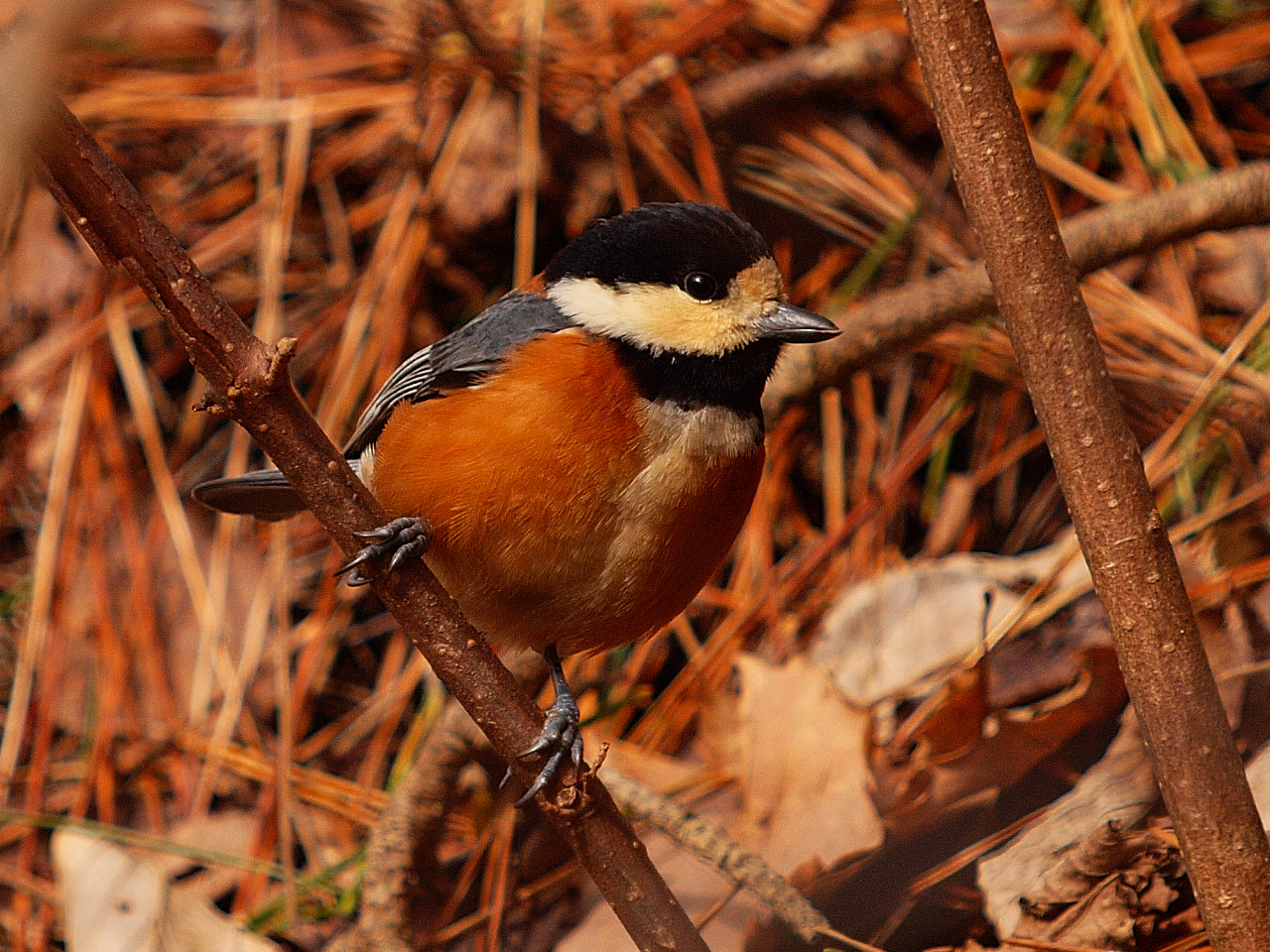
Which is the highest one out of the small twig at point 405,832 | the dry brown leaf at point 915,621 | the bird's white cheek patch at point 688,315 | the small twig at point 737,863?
the bird's white cheek patch at point 688,315

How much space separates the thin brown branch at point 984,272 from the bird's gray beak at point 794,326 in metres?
0.82

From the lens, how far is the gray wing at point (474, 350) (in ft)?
7.58

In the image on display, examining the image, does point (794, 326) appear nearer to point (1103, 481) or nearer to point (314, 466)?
point (1103, 481)

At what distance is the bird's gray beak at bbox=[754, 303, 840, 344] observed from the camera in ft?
7.22

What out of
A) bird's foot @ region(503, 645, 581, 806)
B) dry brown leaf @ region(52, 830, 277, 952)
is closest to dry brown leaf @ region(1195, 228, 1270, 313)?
bird's foot @ region(503, 645, 581, 806)

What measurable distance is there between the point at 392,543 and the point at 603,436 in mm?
416

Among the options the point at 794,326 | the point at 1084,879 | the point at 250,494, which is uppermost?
the point at 250,494

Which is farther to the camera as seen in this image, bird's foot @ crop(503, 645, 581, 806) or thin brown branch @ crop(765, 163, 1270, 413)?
thin brown branch @ crop(765, 163, 1270, 413)

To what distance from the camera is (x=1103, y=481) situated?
1.66 m

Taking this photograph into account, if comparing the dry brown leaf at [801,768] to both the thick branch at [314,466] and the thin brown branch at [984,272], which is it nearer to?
the thick branch at [314,466]

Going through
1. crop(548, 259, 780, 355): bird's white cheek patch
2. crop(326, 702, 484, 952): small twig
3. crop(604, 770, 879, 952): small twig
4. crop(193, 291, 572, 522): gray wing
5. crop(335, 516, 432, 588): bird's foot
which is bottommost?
crop(604, 770, 879, 952): small twig

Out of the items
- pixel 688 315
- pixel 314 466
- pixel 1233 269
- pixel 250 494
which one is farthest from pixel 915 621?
pixel 314 466

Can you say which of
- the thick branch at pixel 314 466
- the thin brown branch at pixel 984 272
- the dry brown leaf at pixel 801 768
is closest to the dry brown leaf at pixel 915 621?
the dry brown leaf at pixel 801 768

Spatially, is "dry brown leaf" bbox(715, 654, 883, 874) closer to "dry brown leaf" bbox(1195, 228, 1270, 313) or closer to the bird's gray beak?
the bird's gray beak
